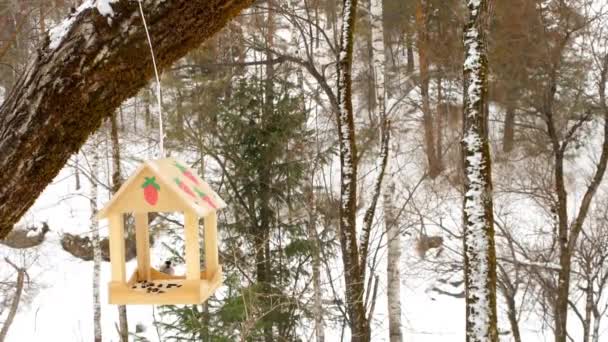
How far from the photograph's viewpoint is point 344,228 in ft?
21.3

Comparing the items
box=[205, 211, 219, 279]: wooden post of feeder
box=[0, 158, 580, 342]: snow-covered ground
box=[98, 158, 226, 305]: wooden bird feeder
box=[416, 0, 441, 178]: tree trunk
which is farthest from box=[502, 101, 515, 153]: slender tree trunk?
box=[98, 158, 226, 305]: wooden bird feeder

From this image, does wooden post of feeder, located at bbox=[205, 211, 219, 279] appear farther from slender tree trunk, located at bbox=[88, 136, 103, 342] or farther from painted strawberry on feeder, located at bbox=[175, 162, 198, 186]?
slender tree trunk, located at bbox=[88, 136, 103, 342]

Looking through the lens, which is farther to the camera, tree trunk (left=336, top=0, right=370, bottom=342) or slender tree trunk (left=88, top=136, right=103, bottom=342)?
slender tree trunk (left=88, top=136, right=103, bottom=342)

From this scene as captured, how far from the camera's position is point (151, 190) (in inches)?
78.0

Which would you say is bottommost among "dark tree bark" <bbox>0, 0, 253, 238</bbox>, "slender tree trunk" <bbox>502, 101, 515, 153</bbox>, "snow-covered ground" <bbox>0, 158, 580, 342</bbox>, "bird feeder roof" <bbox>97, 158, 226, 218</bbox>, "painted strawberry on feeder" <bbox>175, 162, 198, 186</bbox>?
"snow-covered ground" <bbox>0, 158, 580, 342</bbox>

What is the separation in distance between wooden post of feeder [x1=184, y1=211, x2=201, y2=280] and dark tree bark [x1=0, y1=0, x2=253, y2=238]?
445mm

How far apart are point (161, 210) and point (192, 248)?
0.19m

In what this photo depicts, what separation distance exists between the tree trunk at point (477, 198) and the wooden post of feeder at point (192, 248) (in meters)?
3.77

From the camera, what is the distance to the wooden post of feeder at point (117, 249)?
2.10 meters

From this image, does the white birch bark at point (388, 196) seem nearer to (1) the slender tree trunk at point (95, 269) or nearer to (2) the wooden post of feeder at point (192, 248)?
(1) the slender tree trunk at point (95, 269)

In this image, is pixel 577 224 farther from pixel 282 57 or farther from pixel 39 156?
pixel 39 156

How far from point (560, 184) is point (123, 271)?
8.55 metres

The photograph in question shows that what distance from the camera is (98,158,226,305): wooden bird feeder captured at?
1.97 metres

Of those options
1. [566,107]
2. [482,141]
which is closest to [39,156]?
[482,141]
